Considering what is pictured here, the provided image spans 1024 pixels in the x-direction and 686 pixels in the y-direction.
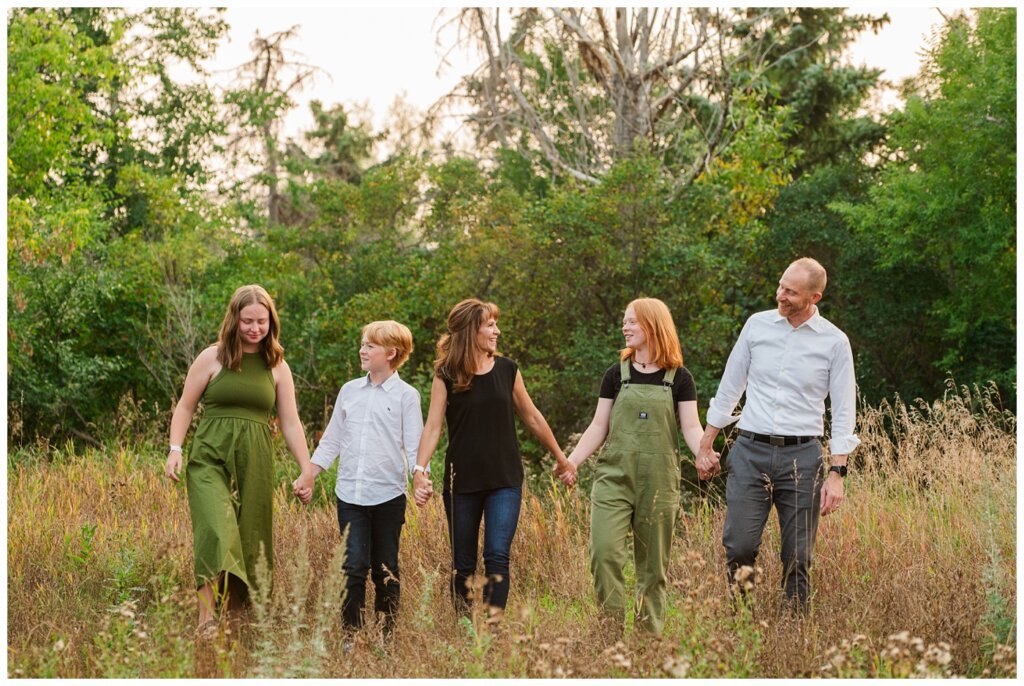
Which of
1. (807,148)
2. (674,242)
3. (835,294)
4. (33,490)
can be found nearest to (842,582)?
(33,490)

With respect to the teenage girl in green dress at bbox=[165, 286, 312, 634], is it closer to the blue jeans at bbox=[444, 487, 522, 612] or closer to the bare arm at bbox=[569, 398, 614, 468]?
the blue jeans at bbox=[444, 487, 522, 612]

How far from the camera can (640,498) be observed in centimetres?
501

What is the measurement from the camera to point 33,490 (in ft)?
27.1

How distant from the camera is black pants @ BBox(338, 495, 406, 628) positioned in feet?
16.6

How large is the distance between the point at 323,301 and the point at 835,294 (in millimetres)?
7757

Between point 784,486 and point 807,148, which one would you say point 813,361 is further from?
point 807,148

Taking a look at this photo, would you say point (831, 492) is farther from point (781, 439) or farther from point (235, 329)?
point (235, 329)

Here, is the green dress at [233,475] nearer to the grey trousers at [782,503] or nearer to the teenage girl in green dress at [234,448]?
the teenage girl in green dress at [234,448]

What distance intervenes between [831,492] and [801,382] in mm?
532

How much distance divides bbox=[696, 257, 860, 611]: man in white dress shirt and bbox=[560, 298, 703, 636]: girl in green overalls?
0.20 m

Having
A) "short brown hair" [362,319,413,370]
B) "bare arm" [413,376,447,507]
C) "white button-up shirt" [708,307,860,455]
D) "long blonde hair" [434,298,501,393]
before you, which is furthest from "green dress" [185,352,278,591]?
"white button-up shirt" [708,307,860,455]

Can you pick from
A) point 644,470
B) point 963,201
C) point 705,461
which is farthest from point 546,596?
point 963,201

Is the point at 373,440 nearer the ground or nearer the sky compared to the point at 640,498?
nearer the sky

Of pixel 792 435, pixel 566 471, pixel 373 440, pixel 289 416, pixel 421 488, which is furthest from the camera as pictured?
pixel 289 416
